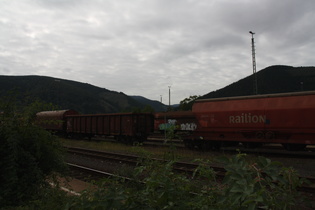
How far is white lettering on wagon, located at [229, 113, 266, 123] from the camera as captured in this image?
13964 mm

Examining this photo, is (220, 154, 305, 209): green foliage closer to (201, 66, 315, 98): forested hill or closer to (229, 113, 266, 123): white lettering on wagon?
(229, 113, 266, 123): white lettering on wagon

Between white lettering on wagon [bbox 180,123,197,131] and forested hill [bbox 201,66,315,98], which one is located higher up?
forested hill [bbox 201,66,315,98]

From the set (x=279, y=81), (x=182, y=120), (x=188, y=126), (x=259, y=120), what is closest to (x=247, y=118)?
(x=259, y=120)

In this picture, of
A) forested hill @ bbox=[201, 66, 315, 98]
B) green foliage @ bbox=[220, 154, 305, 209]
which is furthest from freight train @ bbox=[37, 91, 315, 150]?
forested hill @ bbox=[201, 66, 315, 98]

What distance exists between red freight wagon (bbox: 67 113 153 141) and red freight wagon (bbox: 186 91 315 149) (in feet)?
20.6

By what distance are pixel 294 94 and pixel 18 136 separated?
13713mm

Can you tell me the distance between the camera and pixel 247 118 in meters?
14.4

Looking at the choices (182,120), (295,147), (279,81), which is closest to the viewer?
(295,147)

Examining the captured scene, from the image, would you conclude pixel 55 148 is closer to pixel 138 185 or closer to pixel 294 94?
pixel 138 185

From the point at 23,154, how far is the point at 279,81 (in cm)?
7994

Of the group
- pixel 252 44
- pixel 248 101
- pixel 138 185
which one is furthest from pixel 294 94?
pixel 252 44

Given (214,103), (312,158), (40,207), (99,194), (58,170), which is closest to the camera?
(99,194)

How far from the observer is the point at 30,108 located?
185 inches

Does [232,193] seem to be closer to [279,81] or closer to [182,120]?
[182,120]
